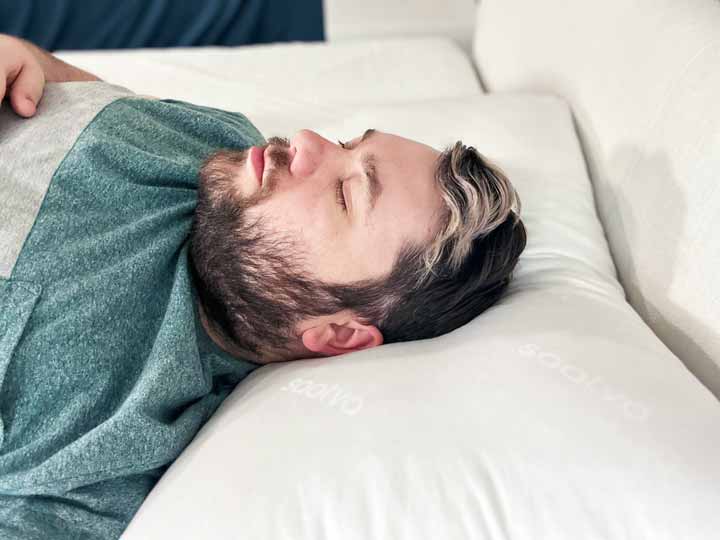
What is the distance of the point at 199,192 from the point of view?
3.03 ft

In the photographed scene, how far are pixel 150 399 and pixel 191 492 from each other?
150mm

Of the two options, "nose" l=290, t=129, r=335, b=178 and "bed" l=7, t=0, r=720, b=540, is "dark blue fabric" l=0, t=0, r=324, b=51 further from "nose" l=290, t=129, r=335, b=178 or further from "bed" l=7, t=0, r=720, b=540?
"nose" l=290, t=129, r=335, b=178

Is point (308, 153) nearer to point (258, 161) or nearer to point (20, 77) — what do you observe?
point (258, 161)

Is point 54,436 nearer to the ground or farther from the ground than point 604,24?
nearer to the ground

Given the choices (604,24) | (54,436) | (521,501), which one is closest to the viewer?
(521,501)

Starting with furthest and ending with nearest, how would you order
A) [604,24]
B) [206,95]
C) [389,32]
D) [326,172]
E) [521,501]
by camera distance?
[389,32]
[206,95]
[604,24]
[326,172]
[521,501]

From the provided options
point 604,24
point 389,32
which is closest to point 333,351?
point 604,24

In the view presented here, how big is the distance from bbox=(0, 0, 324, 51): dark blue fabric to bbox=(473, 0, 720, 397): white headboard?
0.97 meters

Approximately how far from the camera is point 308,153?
2.86 ft

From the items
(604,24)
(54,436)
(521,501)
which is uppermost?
(604,24)

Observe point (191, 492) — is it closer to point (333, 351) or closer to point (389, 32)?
point (333, 351)

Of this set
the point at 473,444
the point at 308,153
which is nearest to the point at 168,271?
the point at 308,153

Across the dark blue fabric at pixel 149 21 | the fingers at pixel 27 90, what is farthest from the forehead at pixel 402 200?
the dark blue fabric at pixel 149 21

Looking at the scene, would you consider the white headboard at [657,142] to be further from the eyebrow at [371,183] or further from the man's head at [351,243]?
the eyebrow at [371,183]
